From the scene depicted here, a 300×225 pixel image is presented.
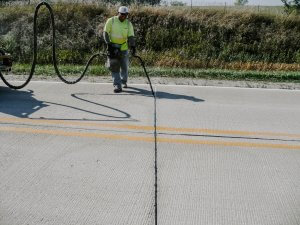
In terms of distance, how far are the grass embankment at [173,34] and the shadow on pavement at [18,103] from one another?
29.2 ft

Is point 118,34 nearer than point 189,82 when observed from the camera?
Yes

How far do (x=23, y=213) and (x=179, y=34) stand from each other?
57.4 feet

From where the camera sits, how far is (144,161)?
5.54m

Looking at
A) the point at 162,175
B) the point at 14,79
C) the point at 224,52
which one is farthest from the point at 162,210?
the point at 224,52

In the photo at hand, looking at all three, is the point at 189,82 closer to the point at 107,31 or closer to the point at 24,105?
the point at 107,31

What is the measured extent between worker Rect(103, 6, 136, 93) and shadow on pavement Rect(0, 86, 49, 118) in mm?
1968

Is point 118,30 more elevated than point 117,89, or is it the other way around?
point 118,30

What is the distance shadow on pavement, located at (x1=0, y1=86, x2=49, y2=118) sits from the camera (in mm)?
7619

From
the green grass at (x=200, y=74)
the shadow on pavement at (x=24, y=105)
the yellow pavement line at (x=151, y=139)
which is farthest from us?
the green grass at (x=200, y=74)

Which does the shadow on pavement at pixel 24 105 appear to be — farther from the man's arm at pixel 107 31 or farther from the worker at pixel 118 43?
the man's arm at pixel 107 31

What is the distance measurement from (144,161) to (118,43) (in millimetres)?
5143

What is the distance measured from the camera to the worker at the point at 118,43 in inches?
386

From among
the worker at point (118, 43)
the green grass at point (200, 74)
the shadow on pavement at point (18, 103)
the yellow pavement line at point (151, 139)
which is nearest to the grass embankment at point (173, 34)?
the green grass at point (200, 74)

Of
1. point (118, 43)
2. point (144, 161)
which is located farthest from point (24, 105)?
point (144, 161)
